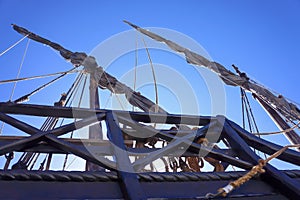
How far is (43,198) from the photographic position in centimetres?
128

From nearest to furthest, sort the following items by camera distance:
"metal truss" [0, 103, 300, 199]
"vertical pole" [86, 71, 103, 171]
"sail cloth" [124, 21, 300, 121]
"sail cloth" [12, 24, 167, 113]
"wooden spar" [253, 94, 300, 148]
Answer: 1. "metal truss" [0, 103, 300, 199]
2. "vertical pole" [86, 71, 103, 171]
3. "sail cloth" [12, 24, 167, 113]
4. "wooden spar" [253, 94, 300, 148]
5. "sail cloth" [124, 21, 300, 121]

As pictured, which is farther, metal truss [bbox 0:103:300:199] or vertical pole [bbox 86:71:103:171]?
vertical pole [bbox 86:71:103:171]

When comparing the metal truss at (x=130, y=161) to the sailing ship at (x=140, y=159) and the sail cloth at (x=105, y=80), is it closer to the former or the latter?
the sailing ship at (x=140, y=159)

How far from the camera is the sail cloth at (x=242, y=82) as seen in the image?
9086 millimetres

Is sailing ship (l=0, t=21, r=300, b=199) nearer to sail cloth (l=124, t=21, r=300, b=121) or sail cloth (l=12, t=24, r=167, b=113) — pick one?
sail cloth (l=12, t=24, r=167, b=113)

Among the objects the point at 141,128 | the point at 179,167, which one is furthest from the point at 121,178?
the point at 179,167

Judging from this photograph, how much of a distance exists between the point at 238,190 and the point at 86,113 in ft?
3.65

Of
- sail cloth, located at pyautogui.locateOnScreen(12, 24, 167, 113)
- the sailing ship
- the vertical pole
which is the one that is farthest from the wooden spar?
the sailing ship

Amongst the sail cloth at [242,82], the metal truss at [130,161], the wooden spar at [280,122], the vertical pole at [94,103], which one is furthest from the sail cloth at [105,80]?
the metal truss at [130,161]

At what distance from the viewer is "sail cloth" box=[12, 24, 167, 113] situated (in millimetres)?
7012

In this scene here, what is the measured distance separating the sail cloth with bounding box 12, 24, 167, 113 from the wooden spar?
389cm

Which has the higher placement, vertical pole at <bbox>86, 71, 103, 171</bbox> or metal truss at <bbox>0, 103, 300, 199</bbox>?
vertical pole at <bbox>86, 71, 103, 171</bbox>

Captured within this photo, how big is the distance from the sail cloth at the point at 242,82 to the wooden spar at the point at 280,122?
27 cm

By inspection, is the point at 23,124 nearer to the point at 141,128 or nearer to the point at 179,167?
the point at 141,128
